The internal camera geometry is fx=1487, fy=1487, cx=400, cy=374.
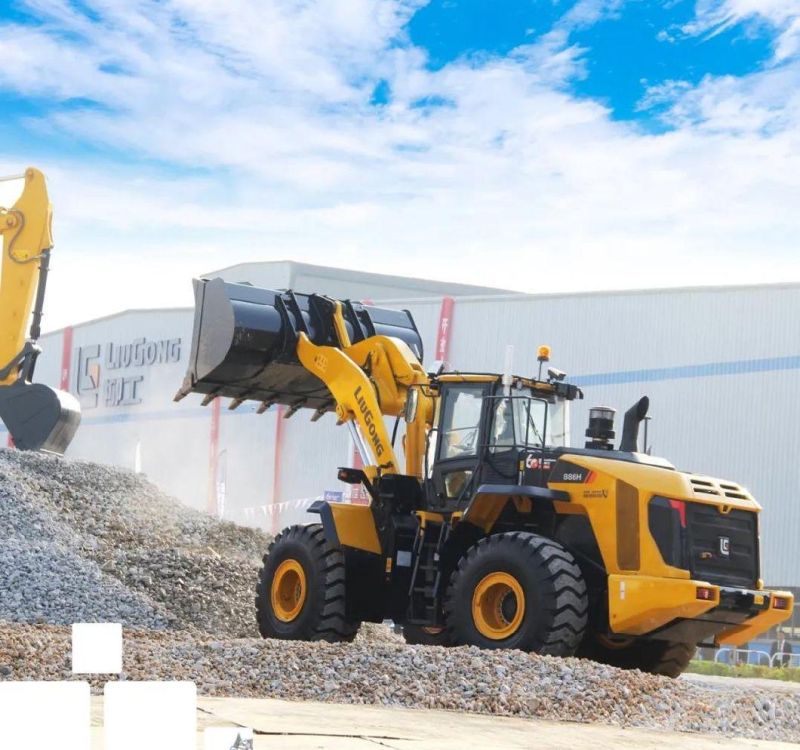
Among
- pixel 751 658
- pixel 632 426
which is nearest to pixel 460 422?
pixel 632 426

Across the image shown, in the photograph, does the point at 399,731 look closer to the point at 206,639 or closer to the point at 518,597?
the point at 518,597

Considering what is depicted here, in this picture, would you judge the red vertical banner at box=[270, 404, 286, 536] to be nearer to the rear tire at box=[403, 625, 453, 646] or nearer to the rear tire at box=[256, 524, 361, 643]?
the rear tire at box=[256, 524, 361, 643]

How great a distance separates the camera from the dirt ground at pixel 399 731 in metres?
8.08

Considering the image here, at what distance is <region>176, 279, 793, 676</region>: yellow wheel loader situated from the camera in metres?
13.2

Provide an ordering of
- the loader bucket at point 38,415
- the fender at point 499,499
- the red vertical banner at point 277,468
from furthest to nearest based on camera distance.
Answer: the red vertical banner at point 277,468 → the loader bucket at point 38,415 → the fender at point 499,499

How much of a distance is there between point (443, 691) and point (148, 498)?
13.8 m

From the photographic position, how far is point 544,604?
12.8 meters

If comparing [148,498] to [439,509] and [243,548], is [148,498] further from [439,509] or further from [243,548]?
[439,509]

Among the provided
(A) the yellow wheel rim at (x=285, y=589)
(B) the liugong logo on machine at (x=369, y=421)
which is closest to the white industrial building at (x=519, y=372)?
(B) the liugong logo on machine at (x=369, y=421)

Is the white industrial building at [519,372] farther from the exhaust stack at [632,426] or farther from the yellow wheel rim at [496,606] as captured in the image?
the yellow wheel rim at [496,606]

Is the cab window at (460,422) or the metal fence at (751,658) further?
the metal fence at (751,658)

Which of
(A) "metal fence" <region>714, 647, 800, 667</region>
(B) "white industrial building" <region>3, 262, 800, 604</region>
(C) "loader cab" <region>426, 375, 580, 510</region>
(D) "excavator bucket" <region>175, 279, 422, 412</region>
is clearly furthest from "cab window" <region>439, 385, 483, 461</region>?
(B) "white industrial building" <region>3, 262, 800, 604</region>

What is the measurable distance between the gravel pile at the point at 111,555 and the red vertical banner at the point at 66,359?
4370 cm

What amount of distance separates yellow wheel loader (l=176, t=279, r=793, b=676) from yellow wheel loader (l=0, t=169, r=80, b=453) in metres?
8.82
